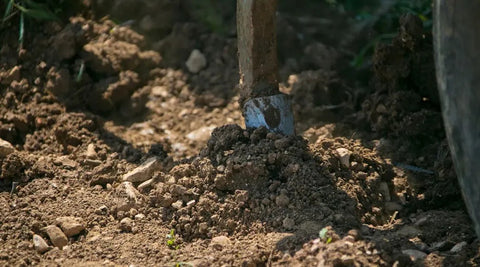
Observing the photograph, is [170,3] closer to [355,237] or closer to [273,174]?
[273,174]

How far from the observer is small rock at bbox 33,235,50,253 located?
2.79 meters

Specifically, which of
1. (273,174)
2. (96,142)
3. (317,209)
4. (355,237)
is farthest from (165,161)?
(355,237)

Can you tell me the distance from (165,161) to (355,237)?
3.77ft

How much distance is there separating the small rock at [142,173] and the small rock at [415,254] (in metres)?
1.19

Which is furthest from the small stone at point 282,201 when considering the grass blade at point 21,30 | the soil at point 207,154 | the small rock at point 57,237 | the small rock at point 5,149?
the grass blade at point 21,30

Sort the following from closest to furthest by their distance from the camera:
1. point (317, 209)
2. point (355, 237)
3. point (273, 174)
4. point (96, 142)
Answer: point (355, 237) → point (317, 209) → point (273, 174) → point (96, 142)

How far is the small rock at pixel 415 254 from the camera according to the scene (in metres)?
2.55

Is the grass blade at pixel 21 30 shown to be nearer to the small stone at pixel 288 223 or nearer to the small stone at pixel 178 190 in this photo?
the small stone at pixel 178 190

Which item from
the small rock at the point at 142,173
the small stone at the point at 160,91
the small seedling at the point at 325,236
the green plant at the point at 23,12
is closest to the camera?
the small seedling at the point at 325,236

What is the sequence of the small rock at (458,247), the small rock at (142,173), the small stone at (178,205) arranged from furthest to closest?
the small rock at (142,173)
the small stone at (178,205)
the small rock at (458,247)

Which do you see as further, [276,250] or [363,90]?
[363,90]

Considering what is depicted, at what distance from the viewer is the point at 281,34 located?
417cm

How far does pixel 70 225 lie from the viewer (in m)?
2.88

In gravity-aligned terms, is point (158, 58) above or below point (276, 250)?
above
